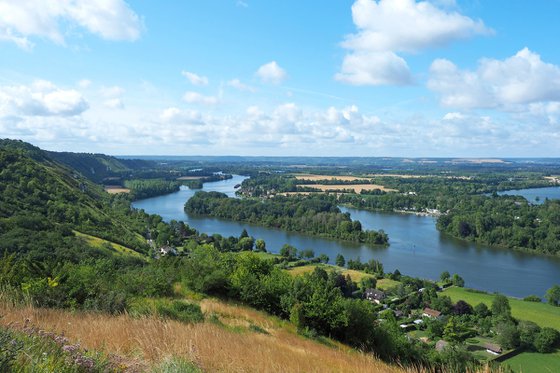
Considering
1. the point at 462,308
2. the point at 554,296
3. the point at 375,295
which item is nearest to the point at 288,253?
the point at 375,295

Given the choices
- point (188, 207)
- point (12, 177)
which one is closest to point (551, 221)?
point (188, 207)

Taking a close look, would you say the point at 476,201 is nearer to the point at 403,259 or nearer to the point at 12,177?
the point at 403,259

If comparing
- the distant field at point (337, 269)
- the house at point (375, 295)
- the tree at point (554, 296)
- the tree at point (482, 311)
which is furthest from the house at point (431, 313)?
the tree at point (554, 296)

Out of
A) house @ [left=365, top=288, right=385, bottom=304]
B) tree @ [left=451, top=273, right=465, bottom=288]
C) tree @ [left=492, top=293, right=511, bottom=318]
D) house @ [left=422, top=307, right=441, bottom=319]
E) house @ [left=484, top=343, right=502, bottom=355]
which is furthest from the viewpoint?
tree @ [left=451, top=273, right=465, bottom=288]

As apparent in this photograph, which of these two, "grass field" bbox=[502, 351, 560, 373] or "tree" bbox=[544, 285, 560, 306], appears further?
"tree" bbox=[544, 285, 560, 306]

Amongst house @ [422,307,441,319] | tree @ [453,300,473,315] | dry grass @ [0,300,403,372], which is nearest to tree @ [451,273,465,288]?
tree @ [453,300,473,315]

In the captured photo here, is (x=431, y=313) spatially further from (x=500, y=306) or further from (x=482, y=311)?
(x=500, y=306)

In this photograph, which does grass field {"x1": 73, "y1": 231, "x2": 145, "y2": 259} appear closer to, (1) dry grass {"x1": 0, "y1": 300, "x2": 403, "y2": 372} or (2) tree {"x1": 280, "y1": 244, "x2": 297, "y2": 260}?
(2) tree {"x1": 280, "y1": 244, "x2": 297, "y2": 260}
